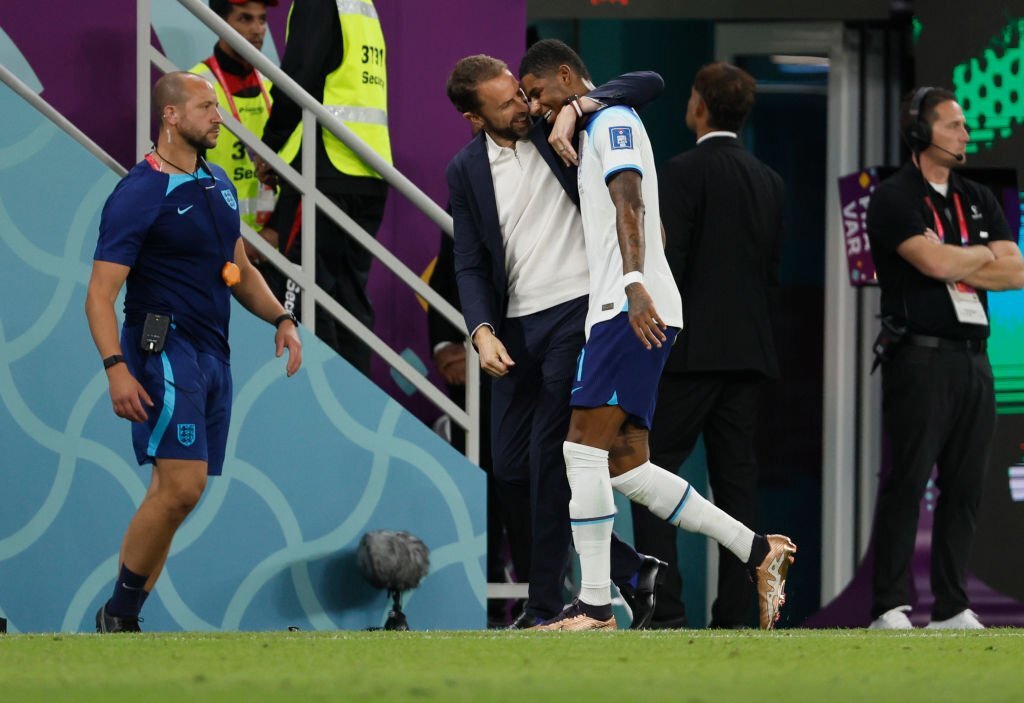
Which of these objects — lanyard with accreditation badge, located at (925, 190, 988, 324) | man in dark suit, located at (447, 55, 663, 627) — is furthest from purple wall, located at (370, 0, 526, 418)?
man in dark suit, located at (447, 55, 663, 627)

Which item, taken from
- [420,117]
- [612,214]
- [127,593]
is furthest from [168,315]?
[420,117]

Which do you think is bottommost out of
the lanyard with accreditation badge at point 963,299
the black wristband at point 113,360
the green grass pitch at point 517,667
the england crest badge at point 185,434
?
the green grass pitch at point 517,667

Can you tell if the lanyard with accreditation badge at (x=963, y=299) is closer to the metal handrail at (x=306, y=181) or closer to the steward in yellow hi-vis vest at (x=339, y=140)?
the metal handrail at (x=306, y=181)

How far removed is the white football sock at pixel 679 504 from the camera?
6.34 m

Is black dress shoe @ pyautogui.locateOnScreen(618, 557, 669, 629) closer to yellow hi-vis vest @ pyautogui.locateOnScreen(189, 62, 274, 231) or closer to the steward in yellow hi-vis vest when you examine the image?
the steward in yellow hi-vis vest

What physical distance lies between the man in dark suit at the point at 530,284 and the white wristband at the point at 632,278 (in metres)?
0.48

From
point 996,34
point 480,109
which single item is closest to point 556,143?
point 480,109

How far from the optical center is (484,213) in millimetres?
6539

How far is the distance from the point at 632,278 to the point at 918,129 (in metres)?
2.85

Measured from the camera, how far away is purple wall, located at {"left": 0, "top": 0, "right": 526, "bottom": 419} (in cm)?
873

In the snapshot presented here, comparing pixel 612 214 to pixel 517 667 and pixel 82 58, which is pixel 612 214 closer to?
pixel 517 667

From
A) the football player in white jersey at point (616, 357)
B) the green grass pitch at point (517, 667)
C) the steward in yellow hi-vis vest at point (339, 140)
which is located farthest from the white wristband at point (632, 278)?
the steward in yellow hi-vis vest at point (339, 140)

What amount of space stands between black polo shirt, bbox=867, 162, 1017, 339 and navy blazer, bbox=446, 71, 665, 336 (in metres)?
2.03

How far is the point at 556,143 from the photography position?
244 inches
